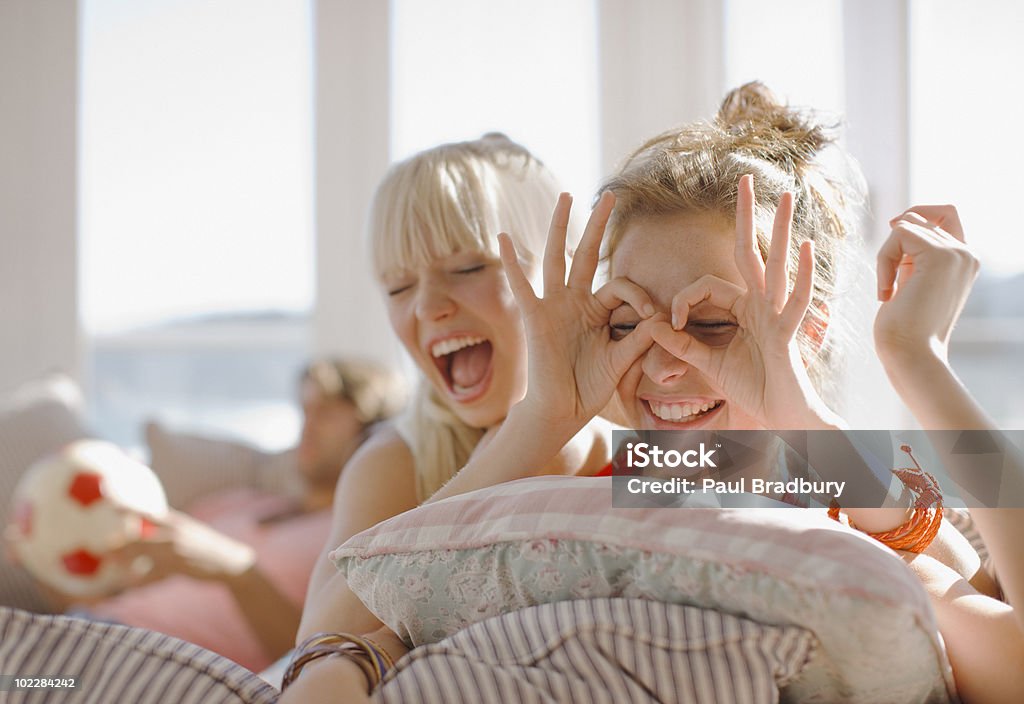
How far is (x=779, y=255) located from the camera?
2.28ft

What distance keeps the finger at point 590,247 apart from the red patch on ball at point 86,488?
3.18 feet

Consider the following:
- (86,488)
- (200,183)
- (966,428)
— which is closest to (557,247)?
(966,428)

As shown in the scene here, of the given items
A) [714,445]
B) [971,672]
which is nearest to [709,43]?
[714,445]

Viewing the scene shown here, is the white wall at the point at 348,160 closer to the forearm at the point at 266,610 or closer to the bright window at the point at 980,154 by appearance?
the forearm at the point at 266,610

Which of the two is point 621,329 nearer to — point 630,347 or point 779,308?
point 630,347

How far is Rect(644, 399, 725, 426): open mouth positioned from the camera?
2.75 ft

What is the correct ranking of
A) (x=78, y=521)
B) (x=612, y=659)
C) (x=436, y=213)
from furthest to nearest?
1. (x=78, y=521)
2. (x=436, y=213)
3. (x=612, y=659)

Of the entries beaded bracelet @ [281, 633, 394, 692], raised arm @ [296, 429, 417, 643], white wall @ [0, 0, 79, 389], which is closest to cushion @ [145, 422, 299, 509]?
white wall @ [0, 0, 79, 389]

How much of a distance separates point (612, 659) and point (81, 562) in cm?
114

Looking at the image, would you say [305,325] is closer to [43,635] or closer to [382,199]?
[382,199]

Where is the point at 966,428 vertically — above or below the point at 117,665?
above

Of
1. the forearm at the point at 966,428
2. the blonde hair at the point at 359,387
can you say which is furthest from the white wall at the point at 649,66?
the forearm at the point at 966,428

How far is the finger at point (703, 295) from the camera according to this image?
75 cm

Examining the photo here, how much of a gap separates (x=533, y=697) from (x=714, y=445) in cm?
36
